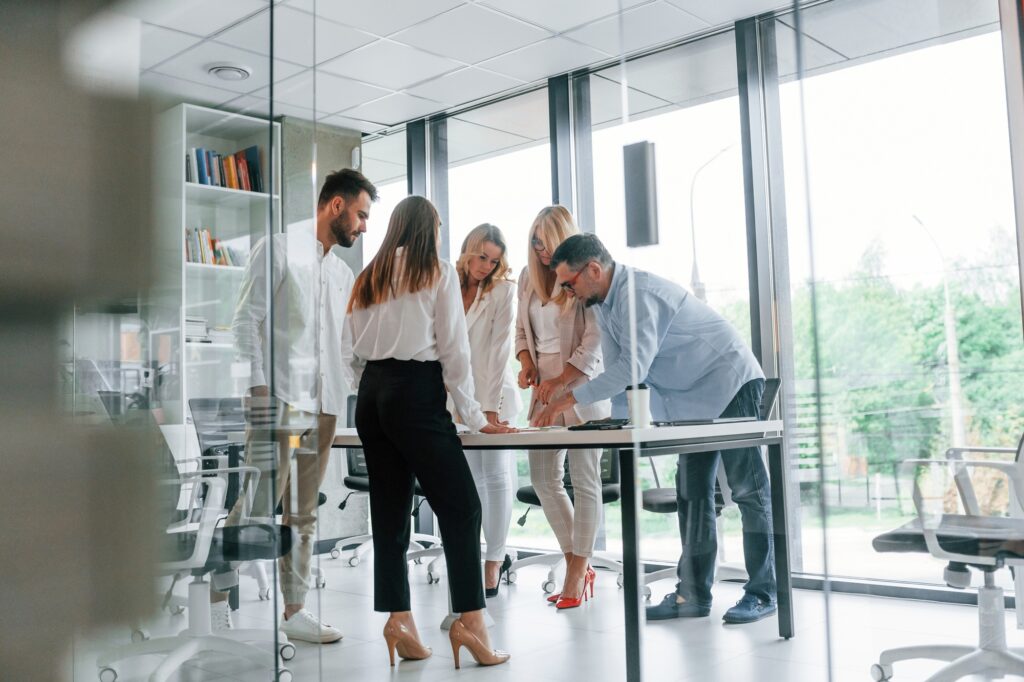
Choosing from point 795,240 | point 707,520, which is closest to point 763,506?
point 707,520

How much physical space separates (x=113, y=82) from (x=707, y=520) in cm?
194

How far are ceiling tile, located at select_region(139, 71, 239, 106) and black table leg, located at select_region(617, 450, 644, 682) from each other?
54.6 inches

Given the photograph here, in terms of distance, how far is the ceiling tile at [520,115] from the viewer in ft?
16.6

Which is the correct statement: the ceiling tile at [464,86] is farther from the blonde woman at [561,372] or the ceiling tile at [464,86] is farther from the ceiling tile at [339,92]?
the blonde woman at [561,372]

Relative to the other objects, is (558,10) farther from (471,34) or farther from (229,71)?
(229,71)

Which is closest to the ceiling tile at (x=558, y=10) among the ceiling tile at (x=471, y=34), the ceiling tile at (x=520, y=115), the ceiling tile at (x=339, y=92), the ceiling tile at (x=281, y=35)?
the ceiling tile at (x=471, y=34)

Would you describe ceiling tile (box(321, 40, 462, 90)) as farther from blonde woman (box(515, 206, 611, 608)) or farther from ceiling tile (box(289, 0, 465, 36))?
blonde woman (box(515, 206, 611, 608))

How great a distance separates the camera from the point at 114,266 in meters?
0.39

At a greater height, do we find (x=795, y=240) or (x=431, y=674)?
(x=795, y=240)

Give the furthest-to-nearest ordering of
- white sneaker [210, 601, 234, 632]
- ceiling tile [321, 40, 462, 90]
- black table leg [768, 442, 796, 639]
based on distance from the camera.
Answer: ceiling tile [321, 40, 462, 90], black table leg [768, 442, 796, 639], white sneaker [210, 601, 234, 632]

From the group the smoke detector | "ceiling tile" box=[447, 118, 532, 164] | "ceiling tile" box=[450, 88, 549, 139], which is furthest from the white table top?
"ceiling tile" box=[447, 118, 532, 164]

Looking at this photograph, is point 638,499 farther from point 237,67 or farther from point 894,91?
point 237,67

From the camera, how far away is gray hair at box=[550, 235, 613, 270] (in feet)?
8.91

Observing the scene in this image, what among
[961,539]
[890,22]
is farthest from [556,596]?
[890,22]
